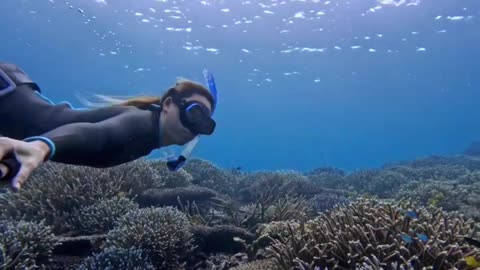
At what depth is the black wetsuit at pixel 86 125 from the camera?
2.99 m

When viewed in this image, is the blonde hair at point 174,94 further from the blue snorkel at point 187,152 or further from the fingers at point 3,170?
the fingers at point 3,170

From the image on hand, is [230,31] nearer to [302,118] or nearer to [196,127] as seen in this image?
[196,127]

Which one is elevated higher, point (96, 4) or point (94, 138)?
point (96, 4)

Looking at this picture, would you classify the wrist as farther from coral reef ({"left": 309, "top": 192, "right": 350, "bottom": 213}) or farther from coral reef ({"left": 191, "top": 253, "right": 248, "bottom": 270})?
coral reef ({"left": 309, "top": 192, "right": 350, "bottom": 213})

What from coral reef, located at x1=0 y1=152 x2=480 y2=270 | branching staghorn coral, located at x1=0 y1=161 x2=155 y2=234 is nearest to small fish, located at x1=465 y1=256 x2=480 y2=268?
coral reef, located at x1=0 y1=152 x2=480 y2=270

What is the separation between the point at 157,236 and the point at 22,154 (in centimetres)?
352

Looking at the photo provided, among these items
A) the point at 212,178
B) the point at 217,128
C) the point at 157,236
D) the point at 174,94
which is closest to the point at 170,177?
the point at 212,178

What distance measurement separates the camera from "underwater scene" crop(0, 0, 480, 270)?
373cm

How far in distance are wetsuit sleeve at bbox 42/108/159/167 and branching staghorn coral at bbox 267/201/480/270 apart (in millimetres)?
2152

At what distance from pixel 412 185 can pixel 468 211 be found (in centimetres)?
492

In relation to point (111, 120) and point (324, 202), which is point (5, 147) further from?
point (324, 202)

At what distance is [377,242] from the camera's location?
3732 millimetres

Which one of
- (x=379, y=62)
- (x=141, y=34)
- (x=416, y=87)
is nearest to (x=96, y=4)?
(x=141, y=34)

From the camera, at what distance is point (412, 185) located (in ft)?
42.0
